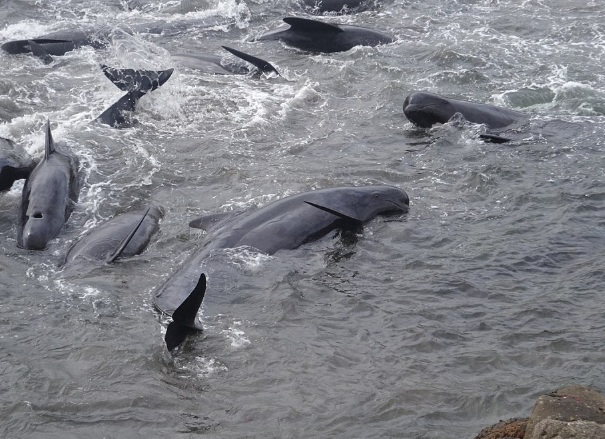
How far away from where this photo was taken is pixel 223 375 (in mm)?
7262

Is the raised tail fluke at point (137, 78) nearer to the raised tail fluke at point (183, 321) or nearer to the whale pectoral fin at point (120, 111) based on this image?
the whale pectoral fin at point (120, 111)

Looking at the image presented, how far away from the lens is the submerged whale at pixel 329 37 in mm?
15259

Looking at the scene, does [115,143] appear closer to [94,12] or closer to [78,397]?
[78,397]

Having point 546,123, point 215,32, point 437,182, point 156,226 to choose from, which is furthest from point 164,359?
point 215,32

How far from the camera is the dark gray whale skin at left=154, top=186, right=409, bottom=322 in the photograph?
29.1ft

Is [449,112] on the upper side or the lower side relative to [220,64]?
upper

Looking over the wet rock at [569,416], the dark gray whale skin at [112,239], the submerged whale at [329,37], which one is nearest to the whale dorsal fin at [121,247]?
the dark gray whale skin at [112,239]

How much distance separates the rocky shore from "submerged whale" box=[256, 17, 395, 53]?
34.0 ft

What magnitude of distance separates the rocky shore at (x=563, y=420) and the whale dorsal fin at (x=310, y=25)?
10.3 meters

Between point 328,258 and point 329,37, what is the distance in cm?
727

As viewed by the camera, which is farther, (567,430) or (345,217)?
(345,217)

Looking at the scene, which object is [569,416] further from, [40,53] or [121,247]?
[40,53]

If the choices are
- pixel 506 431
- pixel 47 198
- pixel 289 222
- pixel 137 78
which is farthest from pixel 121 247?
pixel 137 78

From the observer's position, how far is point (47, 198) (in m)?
9.97
